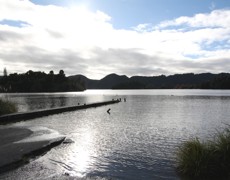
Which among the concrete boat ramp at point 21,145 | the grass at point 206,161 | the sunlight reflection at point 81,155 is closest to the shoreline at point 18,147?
the concrete boat ramp at point 21,145

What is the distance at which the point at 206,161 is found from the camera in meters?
11.3

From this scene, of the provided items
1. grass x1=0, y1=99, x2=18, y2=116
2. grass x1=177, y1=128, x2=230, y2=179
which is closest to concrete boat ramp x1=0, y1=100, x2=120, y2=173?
grass x1=177, y1=128, x2=230, y2=179

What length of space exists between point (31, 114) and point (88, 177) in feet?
86.0

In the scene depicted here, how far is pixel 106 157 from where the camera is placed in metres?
15.3

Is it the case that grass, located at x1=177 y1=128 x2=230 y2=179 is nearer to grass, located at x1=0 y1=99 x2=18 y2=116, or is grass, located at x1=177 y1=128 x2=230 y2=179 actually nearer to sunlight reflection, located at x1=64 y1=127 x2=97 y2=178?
sunlight reflection, located at x1=64 y1=127 x2=97 y2=178

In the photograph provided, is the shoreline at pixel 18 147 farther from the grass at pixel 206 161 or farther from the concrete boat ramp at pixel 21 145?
the grass at pixel 206 161

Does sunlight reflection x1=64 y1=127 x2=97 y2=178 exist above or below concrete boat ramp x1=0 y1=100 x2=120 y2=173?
below

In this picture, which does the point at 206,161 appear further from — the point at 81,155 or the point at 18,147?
the point at 18,147

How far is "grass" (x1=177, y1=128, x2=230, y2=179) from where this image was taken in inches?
439

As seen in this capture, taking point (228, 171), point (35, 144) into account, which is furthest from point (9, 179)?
point (228, 171)

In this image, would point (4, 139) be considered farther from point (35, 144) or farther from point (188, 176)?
point (188, 176)

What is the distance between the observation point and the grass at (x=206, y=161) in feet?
36.6

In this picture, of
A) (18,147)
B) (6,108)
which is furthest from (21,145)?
(6,108)

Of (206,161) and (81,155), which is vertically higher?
(206,161)
